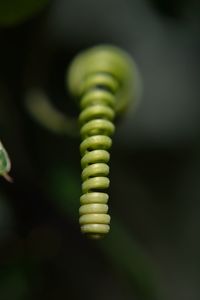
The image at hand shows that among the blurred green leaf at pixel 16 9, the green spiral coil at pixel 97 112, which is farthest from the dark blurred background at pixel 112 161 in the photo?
the green spiral coil at pixel 97 112

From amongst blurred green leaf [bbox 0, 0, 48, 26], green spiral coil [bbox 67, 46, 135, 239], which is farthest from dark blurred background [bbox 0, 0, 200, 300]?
green spiral coil [bbox 67, 46, 135, 239]

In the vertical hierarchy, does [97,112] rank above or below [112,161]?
below

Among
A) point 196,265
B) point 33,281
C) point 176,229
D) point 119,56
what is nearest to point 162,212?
point 176,229

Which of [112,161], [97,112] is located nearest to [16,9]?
[97,112]

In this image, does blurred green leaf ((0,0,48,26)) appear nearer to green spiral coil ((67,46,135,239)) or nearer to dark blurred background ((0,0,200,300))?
dark blurred background ((0,0,200,300))

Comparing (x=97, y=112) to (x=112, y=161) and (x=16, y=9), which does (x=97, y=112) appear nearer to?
(x=16, y=9)

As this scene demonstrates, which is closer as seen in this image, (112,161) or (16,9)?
(16,9)
